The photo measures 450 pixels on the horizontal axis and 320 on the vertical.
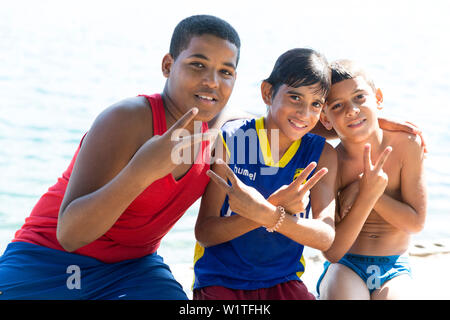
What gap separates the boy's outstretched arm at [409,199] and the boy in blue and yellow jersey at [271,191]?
30 cm

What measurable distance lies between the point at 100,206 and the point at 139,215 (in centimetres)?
34

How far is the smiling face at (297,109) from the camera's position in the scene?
87.9 inches

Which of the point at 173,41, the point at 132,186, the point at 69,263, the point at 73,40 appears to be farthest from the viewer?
the point at 73,40

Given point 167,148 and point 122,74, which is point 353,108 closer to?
point 167,148

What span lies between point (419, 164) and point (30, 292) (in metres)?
1.76

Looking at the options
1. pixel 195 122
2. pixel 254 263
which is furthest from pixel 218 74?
pixel 254 263

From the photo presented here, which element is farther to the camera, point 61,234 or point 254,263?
point 254,263

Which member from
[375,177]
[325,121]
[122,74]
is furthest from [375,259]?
[122,74]

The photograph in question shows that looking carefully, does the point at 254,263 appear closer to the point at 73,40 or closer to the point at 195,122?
the point at 195,122

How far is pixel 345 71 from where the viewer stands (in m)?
2.39

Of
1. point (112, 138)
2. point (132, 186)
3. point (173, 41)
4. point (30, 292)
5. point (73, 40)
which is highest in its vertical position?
point (73, 40)

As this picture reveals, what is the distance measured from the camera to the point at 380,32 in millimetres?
20719

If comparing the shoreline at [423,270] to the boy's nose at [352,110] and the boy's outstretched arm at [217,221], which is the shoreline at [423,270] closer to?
the boy's outstretched arm at [217,221]

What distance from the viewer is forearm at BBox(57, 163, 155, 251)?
1.75 m
